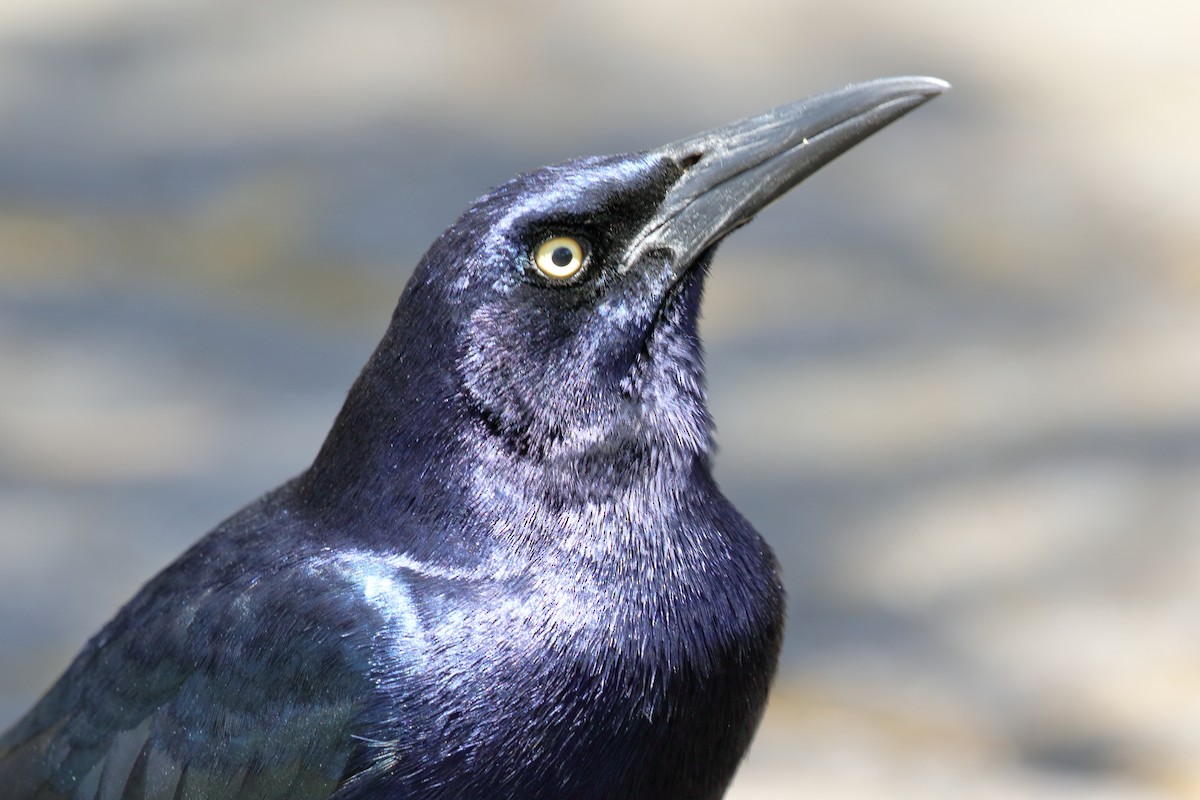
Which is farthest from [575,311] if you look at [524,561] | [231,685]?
[231,685]

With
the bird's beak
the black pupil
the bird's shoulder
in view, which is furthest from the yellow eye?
the bird's shoulder

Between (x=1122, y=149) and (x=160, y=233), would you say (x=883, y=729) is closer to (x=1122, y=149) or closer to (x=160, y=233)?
(x=1122, y=149)

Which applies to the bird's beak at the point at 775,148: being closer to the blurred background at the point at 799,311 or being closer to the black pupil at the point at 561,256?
the black pupil at the point at 561,256

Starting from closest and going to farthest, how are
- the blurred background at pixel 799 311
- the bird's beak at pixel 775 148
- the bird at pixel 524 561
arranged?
the bird at pixel 524 561, the bird's beak at pixel 775 148, the blurred background at pixel 799 311

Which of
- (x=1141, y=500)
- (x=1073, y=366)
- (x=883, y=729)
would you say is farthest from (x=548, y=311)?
(x=1073, y=366)

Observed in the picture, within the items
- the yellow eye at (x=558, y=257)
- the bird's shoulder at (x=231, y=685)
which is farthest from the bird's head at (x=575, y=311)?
the bird's shoulder at (x=231, y=685)

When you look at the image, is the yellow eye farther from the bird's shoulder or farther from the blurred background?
the blurred background
